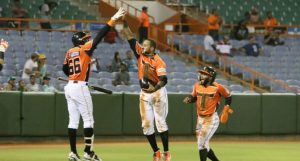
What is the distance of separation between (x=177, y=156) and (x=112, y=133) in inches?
173

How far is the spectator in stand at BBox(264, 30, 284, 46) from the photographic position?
97.0 feet

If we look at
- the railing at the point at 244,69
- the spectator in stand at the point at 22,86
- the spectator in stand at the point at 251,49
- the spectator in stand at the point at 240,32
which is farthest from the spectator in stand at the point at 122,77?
the spectator in stand at the point at 240,32

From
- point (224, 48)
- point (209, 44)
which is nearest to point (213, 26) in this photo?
point (209, 44)

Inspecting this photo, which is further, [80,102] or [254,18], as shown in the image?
[254,18]

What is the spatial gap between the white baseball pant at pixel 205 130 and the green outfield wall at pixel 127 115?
6904mm

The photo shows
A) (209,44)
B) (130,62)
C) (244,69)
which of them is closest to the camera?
(130,62)

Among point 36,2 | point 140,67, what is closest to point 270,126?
point 140,67

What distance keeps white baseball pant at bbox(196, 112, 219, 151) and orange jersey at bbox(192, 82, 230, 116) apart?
4.1 inches

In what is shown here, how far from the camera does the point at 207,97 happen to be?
523 inches

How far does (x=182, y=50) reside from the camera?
27609 millimetres

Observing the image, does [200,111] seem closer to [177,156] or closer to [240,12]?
[177,156]

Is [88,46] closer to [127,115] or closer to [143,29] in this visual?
[127,115]

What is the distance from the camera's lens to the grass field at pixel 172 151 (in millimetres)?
15391

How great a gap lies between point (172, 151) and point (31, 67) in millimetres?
5769
